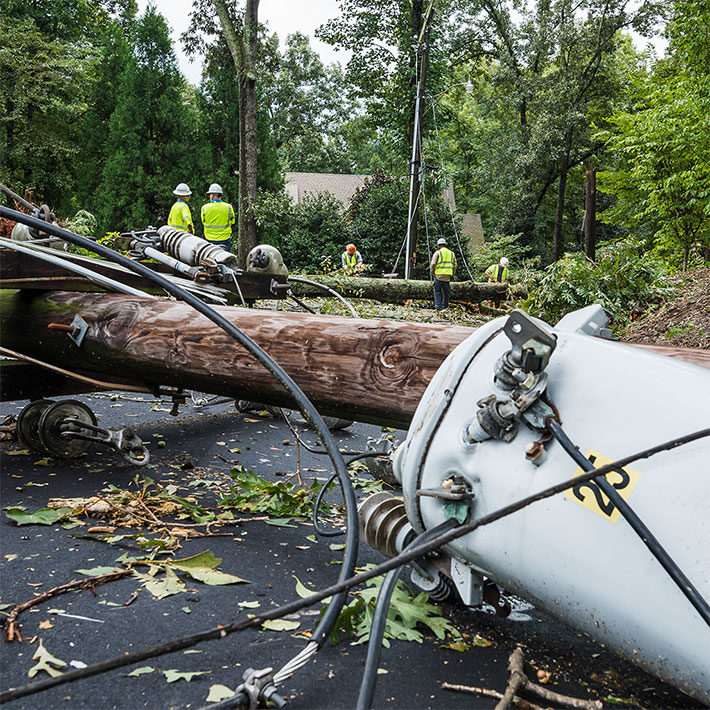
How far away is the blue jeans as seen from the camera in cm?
1653

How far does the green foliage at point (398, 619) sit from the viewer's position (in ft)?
5.88

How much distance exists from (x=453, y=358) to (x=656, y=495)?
58cm

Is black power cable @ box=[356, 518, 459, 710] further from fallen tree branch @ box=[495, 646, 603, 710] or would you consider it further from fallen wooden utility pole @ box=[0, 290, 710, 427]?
fallen wooden utility pole @ box=[0, 290, 710, 427]

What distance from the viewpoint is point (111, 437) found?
3.09m

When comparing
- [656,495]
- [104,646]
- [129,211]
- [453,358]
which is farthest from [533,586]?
[129,211]

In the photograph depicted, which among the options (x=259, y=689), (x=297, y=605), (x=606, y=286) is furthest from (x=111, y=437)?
(x=606, y=286)

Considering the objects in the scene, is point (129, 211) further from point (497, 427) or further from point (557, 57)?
point (497, 427)

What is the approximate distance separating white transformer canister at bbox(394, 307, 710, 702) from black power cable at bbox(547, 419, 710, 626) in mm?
26

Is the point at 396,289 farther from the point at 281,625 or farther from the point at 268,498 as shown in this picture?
the point at 281,625

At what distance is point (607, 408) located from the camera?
131cm

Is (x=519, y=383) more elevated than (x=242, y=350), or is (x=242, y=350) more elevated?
(x=519, y=383)

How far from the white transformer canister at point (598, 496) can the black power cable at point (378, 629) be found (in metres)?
0.04

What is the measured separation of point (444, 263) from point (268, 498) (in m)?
13.4

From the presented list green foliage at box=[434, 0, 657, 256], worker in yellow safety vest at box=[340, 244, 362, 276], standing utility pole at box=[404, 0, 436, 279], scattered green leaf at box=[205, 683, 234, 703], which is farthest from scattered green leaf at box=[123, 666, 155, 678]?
green foliage at box=[434, 0, 657, 256]
